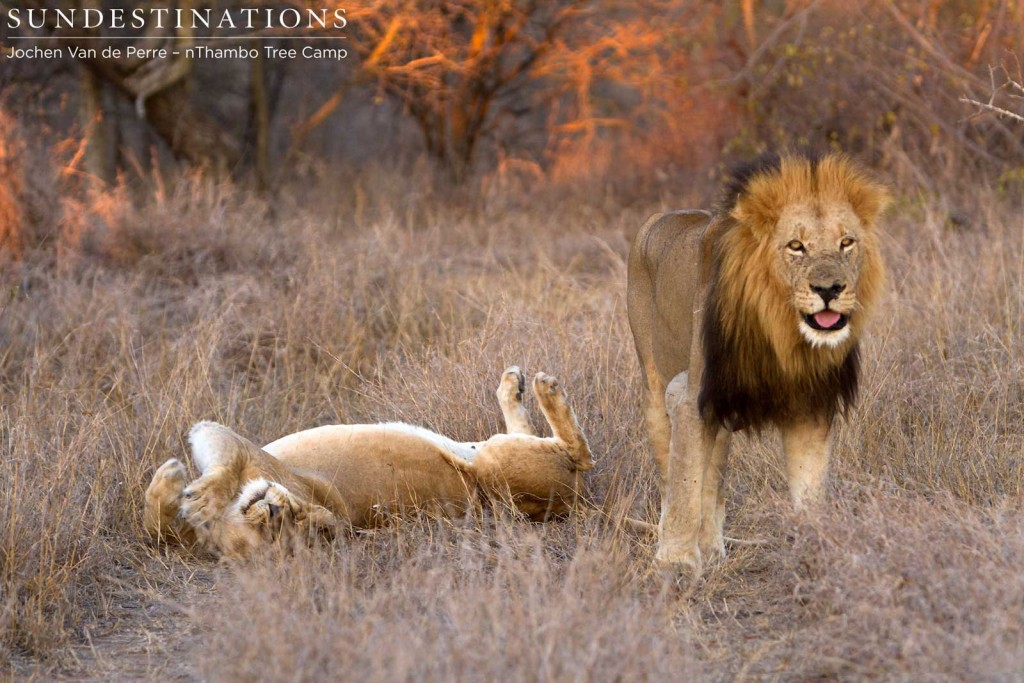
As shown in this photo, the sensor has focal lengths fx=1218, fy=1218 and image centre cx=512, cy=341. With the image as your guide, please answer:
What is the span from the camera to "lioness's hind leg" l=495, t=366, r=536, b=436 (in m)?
4.42

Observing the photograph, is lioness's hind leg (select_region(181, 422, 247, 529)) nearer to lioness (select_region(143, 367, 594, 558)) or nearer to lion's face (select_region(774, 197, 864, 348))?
lioness (select_region(143, 367, 594, 558))

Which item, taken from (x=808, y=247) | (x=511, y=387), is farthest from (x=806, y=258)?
(x=511, y=387)

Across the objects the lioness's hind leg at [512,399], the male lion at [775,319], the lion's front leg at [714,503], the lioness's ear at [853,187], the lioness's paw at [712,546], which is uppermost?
the lioness's ear at [853,187]

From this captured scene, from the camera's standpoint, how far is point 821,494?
324 cm

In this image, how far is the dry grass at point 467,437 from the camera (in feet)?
8.77

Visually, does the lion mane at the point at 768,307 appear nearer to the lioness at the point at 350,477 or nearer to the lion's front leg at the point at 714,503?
the lion's front leg at the point at 714,503

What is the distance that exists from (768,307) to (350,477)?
5.09ft

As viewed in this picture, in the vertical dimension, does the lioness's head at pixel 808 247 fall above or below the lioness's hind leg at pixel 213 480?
above

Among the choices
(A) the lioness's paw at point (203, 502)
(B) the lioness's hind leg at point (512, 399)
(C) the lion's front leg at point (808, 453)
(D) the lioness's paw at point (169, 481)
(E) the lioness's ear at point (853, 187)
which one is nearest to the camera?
(E) the lioness's ear at point (853, 187)

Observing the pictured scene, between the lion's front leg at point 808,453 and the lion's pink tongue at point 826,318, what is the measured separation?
0.35 metres

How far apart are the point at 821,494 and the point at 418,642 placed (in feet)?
4.24

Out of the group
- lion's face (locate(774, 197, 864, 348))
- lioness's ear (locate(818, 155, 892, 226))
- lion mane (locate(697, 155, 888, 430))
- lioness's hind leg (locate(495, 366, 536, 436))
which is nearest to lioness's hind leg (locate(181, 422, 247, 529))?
lioness's hind leg (locate(495, 366, 536, 436))

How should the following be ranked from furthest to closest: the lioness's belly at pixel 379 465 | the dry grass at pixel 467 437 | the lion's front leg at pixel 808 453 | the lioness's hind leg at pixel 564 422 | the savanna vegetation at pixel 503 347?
the lioness's hind leg at pixel 564 422 → the lioness's belly at pixel 379 465 → the lion's front leg at pixel 808 453 → the savanna vegetation at pixel 503 347 → the dry grass at pixel 467 437

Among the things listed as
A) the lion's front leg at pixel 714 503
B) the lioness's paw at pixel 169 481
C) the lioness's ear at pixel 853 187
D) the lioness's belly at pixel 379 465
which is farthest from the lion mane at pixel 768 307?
the lioness's paw at pixel 169 481
